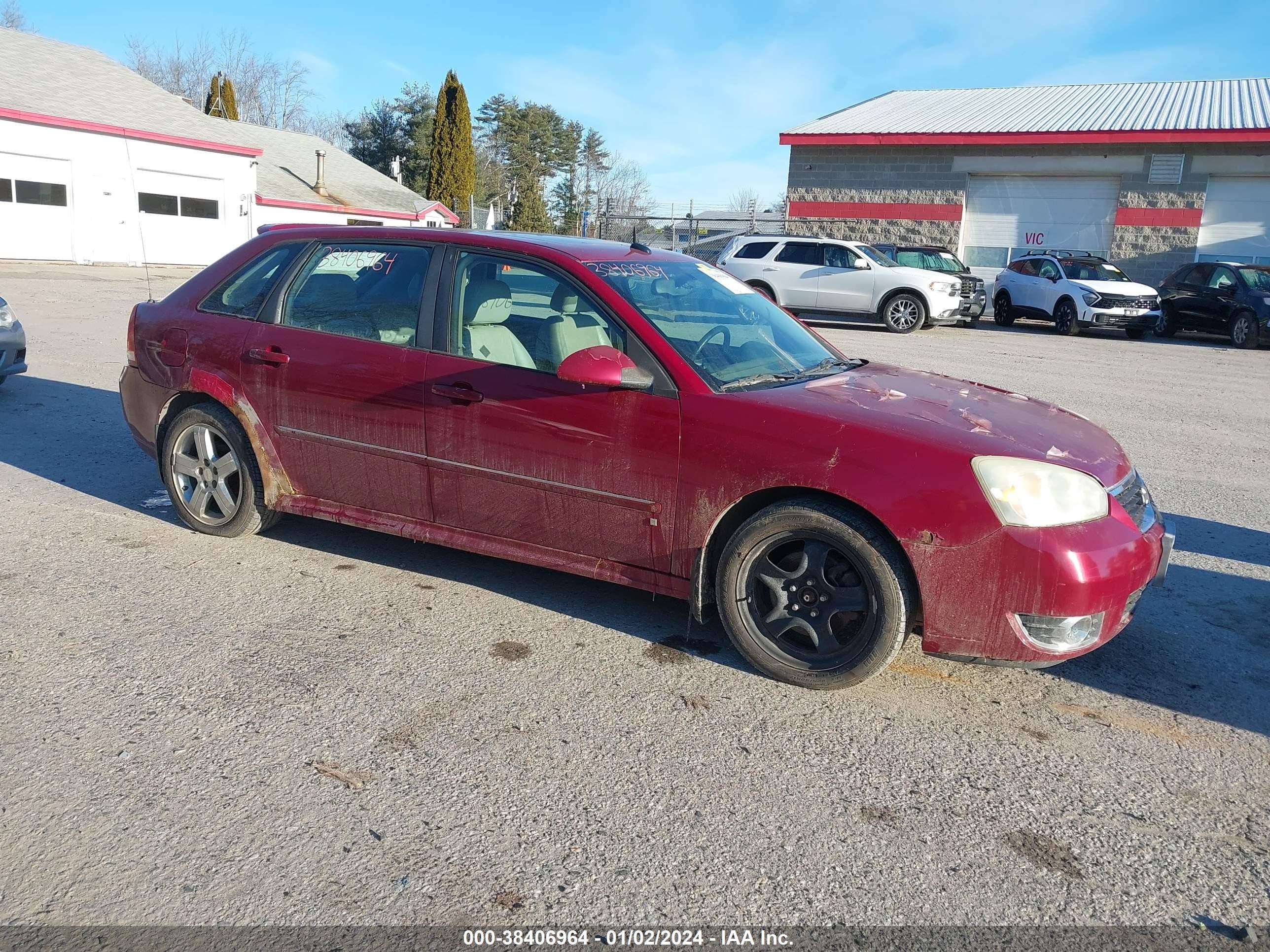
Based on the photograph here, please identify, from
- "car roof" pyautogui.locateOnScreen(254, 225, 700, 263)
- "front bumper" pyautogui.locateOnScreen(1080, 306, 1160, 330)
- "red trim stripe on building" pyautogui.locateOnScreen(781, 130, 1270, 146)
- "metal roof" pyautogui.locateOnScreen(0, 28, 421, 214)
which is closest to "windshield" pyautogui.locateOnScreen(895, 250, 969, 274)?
"front bumper" pyautogui.locateOnScreen(1080, 306, 1160, 330)

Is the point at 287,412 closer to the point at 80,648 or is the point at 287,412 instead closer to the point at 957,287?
the point at 80,648

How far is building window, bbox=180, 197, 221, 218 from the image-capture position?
3131cm

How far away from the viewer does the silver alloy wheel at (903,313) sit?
19484 millimetres

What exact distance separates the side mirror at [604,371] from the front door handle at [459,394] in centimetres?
48

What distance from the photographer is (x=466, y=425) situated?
14.0ft

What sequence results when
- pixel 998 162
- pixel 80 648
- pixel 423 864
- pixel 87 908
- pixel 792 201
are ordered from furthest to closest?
pixel 792 201 → pixel 998 162 → pixel 80 648 → pixel 423 864 → pixel 87 908

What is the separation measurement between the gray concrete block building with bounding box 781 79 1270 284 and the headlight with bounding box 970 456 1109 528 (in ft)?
83.0

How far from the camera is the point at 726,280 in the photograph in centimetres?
502

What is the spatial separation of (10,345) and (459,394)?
246 inches

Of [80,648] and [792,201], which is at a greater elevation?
[792,201]

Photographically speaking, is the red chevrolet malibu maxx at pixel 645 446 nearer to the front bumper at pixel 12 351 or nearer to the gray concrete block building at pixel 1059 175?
the front bumper at pixel 12 351

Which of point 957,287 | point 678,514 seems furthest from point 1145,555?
point 957,287

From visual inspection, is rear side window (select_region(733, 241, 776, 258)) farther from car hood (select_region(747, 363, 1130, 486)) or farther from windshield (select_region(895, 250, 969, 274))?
car hood (select_region(747, 363, 1130, 486))

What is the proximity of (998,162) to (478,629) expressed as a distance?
26913 mm
